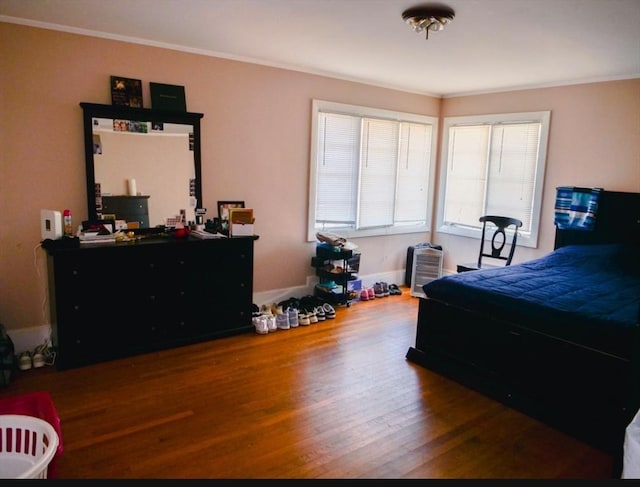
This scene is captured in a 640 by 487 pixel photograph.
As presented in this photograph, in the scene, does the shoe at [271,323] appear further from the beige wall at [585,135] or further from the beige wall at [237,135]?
the beige wall at [585,135]

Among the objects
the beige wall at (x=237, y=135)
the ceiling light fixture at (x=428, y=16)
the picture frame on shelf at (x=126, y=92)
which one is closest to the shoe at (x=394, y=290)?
the beige wall at (x=237, y=135)

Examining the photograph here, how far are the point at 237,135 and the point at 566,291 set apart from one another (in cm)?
313

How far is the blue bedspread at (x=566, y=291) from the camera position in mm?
2705

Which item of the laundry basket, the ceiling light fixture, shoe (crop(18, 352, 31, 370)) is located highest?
the ceiling light fixture

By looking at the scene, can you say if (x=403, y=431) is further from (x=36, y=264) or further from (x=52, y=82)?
(x=52, y=82)

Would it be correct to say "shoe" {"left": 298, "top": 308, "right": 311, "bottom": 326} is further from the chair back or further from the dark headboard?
the dark headboard

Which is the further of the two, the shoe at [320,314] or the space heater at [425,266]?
the space heater at [425,266]

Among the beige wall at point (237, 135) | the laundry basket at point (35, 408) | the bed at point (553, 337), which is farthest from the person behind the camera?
the beige wall at point (237, 135)

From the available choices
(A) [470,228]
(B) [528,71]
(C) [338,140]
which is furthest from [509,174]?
(C) [338,140]

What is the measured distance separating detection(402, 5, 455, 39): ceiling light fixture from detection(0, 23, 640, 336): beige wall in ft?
6.15

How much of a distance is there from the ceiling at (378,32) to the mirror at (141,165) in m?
0.64

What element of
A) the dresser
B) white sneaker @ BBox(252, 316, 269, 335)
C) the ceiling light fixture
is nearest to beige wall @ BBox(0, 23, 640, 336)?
the dresser

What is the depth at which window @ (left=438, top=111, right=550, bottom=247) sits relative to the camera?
501 cm

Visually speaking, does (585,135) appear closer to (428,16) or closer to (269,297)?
(428,16)
